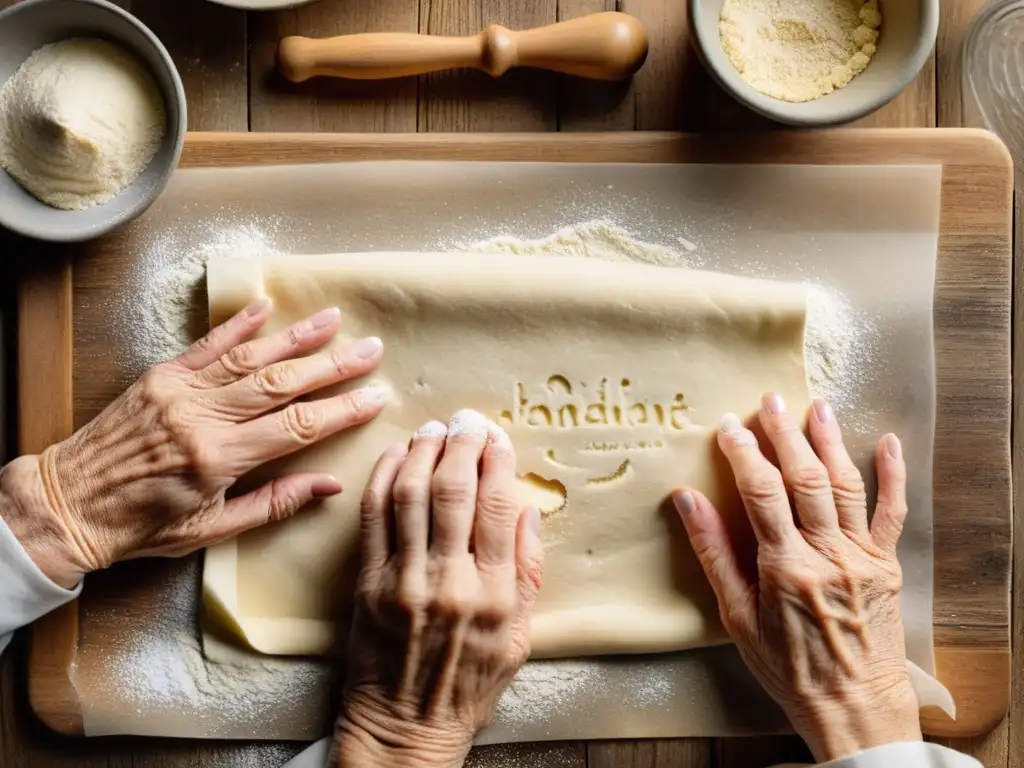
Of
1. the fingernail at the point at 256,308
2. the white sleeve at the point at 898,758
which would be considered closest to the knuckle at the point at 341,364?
the fingernail at the point at 256,308

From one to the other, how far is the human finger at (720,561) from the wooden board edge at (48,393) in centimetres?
86

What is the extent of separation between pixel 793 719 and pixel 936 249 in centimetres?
68

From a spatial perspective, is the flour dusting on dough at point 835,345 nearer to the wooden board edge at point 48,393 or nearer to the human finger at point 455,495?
the human finger at point 455,495

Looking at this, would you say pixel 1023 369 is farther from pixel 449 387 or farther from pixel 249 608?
pixel 249 608

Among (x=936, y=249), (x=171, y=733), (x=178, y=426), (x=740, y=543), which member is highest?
(x=936, y=249)

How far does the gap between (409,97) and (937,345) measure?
83 centimetres

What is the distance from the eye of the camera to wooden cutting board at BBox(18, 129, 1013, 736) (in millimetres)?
1163

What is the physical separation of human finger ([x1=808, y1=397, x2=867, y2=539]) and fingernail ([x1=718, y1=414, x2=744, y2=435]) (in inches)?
4.1

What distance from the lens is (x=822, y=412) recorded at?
114 centimetres

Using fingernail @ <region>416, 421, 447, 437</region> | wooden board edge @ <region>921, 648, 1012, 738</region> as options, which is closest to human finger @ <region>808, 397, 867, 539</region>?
wooden board edge @ <region>921, 648, 1012, 738</region>

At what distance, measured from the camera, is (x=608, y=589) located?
1151 millimetres

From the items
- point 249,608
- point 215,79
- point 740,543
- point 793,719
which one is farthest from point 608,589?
point 215,79

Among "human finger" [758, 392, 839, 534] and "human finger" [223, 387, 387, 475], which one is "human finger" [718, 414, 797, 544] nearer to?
"human finger" [758, 392, 839, 534]

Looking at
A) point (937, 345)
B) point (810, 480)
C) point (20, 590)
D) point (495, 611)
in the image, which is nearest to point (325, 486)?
point (495, 611)
